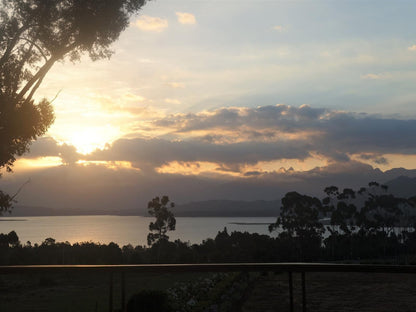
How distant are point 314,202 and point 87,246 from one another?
45.7 m

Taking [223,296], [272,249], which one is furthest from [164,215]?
[223,296]

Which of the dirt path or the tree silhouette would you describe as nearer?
the dirt path

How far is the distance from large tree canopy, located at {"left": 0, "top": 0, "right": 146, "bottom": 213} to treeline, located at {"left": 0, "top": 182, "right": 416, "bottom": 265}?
3914 centimetres

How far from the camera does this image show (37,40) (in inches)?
462

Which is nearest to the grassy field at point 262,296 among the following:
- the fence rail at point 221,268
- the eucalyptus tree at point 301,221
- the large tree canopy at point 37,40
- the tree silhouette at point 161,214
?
the large tree canopy at point 37,40

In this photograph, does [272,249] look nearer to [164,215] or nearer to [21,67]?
[164,215]

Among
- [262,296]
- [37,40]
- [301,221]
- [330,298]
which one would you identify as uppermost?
[37,40]

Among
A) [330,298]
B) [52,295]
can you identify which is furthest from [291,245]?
[52,295]

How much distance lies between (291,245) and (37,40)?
61.3 meters

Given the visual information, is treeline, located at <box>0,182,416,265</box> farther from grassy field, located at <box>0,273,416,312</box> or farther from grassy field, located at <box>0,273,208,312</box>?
grassy field, located at <box>0,273,208,312</box>

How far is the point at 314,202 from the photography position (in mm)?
82312

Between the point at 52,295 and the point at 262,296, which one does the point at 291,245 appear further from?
the point at 52,295

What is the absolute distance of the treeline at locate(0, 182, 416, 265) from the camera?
163 ft

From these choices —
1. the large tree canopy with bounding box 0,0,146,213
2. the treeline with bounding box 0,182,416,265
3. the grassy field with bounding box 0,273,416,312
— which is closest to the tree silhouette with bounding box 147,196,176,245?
the treeline with bounding box 0,182,416,265
